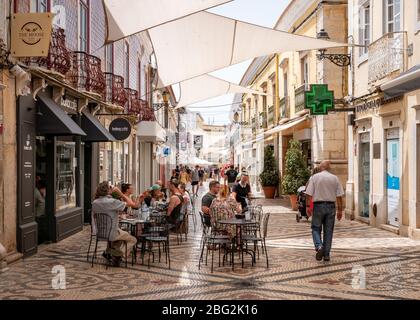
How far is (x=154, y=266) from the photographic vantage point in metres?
8.28

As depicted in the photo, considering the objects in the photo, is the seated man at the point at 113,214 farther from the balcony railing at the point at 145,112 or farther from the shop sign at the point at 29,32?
the balcony railing at the point at 145,112

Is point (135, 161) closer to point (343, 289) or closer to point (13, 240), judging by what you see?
point (13, 240)

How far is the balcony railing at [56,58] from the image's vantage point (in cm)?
964

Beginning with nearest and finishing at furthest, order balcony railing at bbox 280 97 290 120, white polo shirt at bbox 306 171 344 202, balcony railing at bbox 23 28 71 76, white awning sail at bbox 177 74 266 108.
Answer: white polo shirt at bbox 306 171 344 202 < balcony railing at bbox 23 28 71 76 < white awning sail at bbox 177 74 266 108 < balcony railing at bbox 280 97 290 120

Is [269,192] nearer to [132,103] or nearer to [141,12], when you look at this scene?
[132,103]

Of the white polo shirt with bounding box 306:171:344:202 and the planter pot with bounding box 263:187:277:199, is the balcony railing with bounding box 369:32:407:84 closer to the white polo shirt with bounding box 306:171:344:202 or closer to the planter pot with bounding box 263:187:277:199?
the white polo shirt with bounding box 306:171:344:202

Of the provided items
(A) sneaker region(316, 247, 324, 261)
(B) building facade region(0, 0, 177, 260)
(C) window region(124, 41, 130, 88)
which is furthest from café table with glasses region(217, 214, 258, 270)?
(C) window region(124, 41, 130, 88)

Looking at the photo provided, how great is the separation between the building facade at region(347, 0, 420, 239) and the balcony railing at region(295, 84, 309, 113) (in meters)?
3.78

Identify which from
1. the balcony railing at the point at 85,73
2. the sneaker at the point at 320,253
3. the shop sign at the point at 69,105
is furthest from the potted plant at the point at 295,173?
the sneaker at the point at 320,253

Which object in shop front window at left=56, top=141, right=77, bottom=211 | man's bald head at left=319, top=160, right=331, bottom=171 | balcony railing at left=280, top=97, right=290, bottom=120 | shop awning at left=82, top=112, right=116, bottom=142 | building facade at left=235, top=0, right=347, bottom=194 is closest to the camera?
man's bald head at left=319, top=160, right=331, bottom=171

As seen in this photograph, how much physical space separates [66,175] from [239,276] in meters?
6.23

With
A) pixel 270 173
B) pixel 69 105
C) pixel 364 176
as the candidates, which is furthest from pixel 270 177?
pixel 69 105

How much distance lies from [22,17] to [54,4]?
112 inches

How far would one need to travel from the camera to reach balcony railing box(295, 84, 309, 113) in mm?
19005
